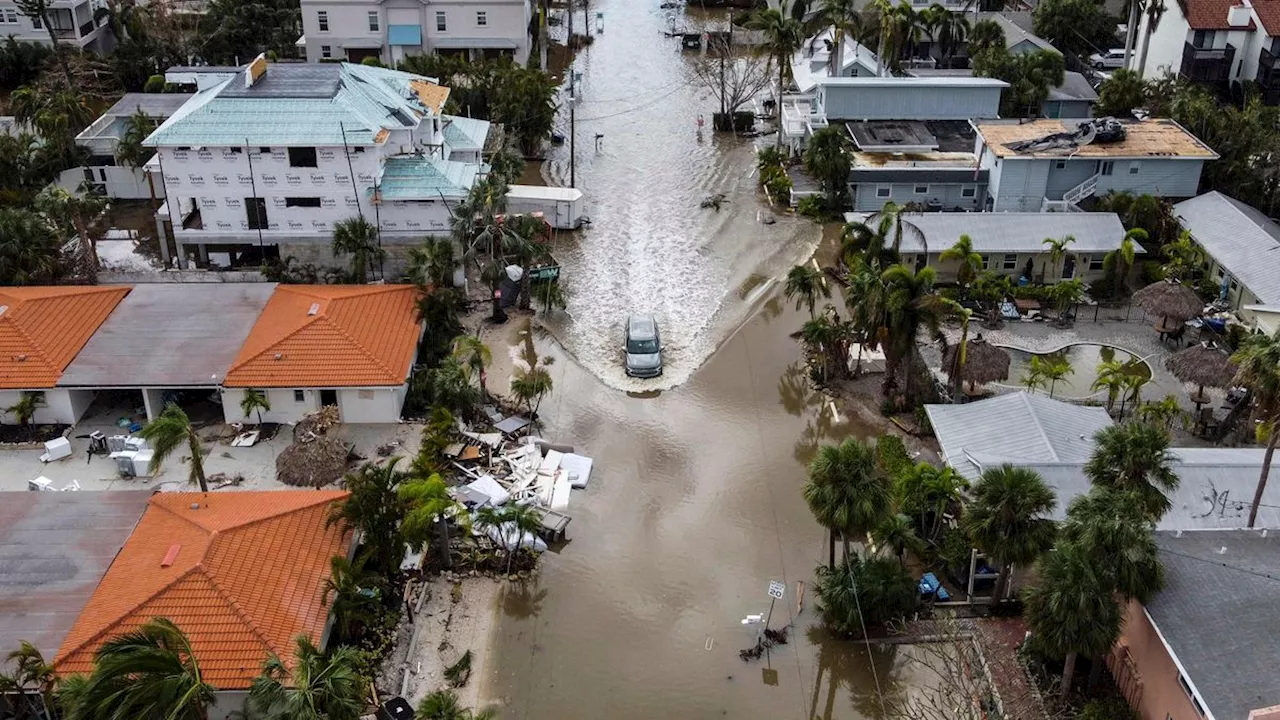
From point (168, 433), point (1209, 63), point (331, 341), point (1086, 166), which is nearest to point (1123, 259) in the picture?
point (1086, 166)

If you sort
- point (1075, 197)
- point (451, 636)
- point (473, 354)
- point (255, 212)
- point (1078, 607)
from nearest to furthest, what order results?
point (1078, 607) → point (451, 636) → point (473, 354) → point (255, 212) → point (1075, 197)

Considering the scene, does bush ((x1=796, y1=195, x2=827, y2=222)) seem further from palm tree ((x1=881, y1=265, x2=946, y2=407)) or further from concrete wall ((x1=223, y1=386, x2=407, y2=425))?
concrete wall ((x1=223, y1=386, x2=407, y2=425))

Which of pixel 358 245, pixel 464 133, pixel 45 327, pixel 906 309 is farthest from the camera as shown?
pixel 464 133

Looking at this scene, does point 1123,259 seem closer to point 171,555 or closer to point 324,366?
point 324,366

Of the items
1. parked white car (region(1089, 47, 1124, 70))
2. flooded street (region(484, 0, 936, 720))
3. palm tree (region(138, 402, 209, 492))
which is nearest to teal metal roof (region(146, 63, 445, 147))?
flooded street (region(484, 0, 936, 720))

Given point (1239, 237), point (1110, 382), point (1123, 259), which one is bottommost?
point (1110, 382)
